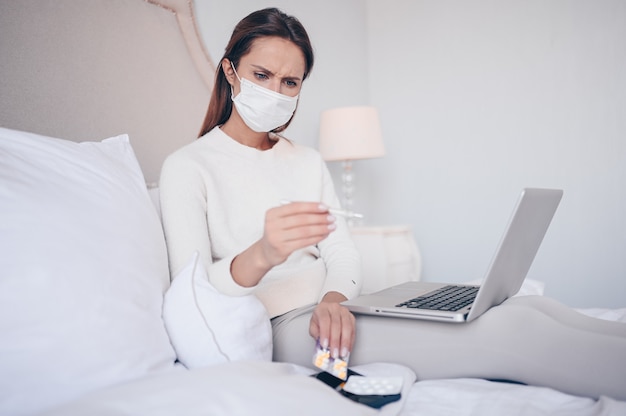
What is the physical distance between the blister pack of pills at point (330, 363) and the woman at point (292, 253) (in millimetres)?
16

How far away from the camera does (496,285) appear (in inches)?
35.9

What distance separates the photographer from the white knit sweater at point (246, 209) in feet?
3.54

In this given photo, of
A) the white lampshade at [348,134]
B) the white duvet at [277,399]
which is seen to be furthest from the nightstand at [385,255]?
the white duvet at [277,399]

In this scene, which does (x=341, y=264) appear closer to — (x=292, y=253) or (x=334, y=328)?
(x=292, y=253)

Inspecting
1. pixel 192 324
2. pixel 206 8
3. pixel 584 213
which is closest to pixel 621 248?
pixel 584 213

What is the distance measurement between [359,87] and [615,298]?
1691 millimetres

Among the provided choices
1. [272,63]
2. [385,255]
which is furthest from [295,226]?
[385,255]

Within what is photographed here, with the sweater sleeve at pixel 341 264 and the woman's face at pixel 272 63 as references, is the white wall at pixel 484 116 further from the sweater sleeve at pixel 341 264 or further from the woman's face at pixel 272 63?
the sweater sleeve at pixel 341 264

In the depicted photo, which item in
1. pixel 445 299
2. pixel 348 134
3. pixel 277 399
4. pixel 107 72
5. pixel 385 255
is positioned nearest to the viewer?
pixel 277 399

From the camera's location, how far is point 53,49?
132cm

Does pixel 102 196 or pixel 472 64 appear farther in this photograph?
pixel 472 64

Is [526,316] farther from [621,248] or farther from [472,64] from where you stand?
[472,64]

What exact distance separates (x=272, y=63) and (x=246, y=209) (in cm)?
36

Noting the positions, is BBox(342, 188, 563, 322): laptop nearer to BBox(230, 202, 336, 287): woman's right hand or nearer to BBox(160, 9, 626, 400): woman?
BBox(160, 9, 626, 400): woman
